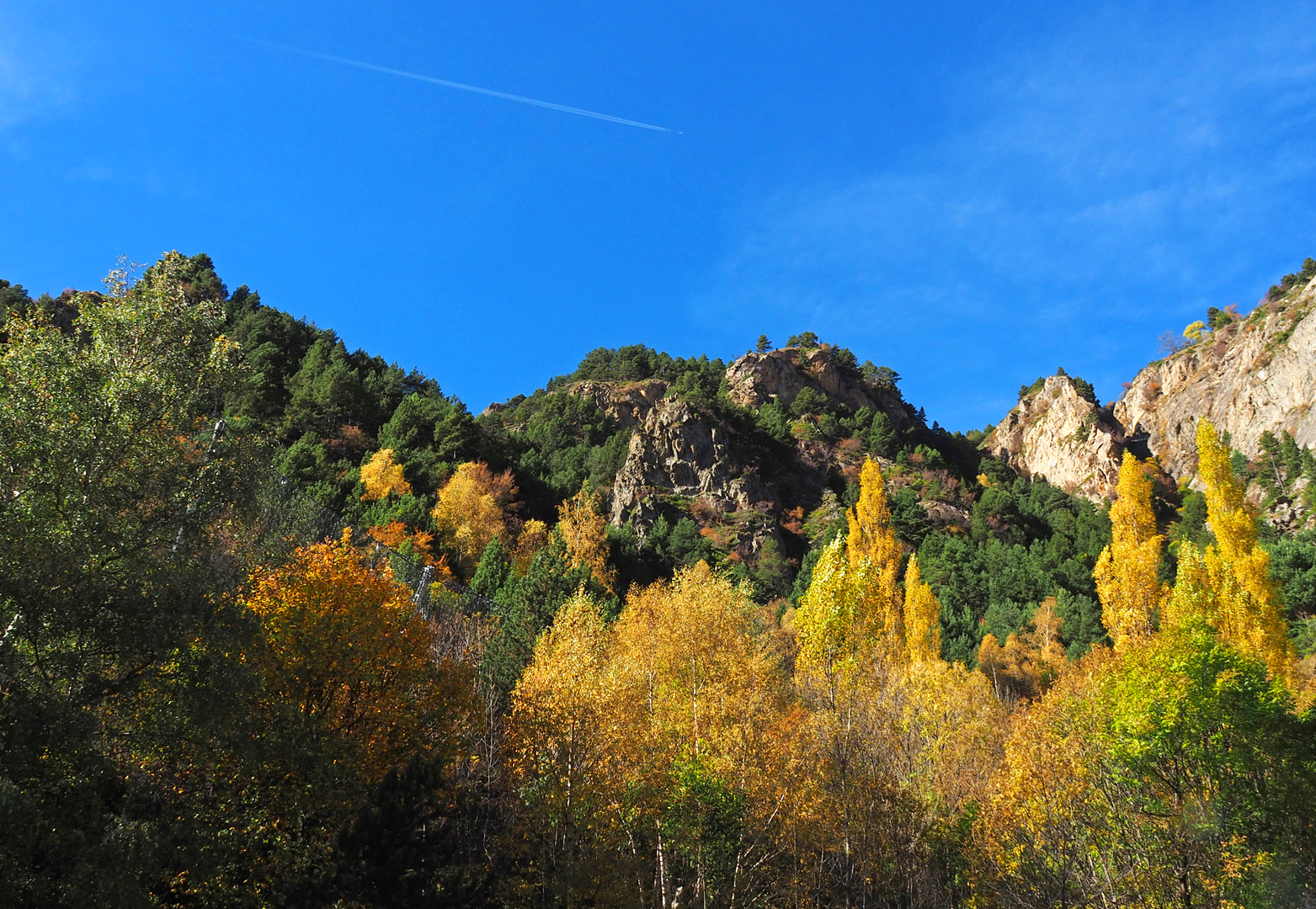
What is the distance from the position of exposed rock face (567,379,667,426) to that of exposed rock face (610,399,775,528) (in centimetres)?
1165

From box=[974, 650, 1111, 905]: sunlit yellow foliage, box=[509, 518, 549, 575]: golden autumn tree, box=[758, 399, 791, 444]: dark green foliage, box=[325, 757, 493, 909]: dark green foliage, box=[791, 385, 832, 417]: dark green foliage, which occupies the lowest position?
box=[325, 757, 493, 909]: dark green foliage

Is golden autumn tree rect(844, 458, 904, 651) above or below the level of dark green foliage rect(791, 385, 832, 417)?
below

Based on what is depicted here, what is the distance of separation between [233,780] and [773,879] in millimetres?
11854

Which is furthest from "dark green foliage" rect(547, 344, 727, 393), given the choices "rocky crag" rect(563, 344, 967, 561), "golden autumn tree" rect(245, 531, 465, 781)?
"golden autumn tree" rect(245, 531, 465, 781)

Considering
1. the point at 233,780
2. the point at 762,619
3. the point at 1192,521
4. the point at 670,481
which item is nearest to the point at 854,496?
the point at 670,481

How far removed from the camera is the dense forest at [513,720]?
33.8 ft

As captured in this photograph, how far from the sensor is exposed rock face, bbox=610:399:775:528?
67250 millimetres

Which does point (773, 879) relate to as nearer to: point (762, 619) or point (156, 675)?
point (156, 675)

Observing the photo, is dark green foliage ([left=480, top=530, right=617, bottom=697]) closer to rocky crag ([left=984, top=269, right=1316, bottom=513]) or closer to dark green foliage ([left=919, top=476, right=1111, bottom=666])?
dark green foliage ([left=919, top=476, right=1111, bottom=666])

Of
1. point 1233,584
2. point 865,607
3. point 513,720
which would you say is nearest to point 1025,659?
point 1233,584

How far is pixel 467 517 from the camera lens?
46.4 m

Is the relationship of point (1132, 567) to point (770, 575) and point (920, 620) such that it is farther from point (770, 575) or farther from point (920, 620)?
point (770, 575)

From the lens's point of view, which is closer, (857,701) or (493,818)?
(493,818)

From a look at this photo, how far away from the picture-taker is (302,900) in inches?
417
